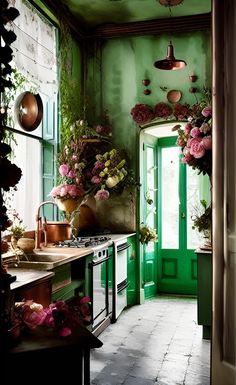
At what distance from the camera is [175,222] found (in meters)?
6.47

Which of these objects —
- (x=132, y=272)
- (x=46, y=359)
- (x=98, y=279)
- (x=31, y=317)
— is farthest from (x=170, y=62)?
(x=46, y=359)

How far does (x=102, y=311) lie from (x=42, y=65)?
2.77m

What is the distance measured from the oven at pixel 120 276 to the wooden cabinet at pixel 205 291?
0.99 meters

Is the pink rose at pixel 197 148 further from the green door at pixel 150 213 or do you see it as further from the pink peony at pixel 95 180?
the green door at pixel 150 213

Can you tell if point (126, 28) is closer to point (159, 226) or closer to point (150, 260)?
point (159, 226)

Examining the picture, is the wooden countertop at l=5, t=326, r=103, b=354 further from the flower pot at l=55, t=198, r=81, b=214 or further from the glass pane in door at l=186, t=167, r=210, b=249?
the glass pane in door at l=186, t=167, r=210, b=249

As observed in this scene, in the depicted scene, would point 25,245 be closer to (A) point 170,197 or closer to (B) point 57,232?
(B) point 57,232

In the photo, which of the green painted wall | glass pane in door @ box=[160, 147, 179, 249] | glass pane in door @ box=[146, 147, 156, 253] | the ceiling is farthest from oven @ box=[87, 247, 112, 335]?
the ceiling

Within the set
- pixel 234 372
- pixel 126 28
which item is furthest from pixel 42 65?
pixel 234 372

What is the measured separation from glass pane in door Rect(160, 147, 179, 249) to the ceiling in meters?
2.02

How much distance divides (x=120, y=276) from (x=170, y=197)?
198 cm

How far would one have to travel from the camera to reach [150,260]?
6.23 metres

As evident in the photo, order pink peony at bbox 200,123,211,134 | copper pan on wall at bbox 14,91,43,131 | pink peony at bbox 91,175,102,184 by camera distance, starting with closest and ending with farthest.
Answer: copper pan on wall at bbox 14,91,43,131 < pink peony at bbox 200,123,211,134 < pink peony at bbox 91,175,102,184

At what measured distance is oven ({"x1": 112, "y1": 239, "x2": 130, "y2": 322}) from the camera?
4738 millimetres
